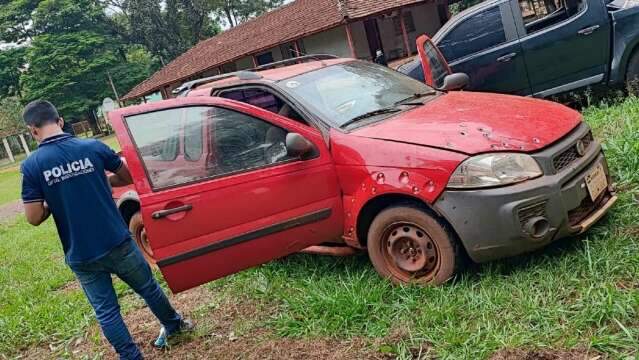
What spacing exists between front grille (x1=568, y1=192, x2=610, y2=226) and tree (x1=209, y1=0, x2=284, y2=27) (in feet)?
147

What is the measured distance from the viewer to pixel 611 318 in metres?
2.61

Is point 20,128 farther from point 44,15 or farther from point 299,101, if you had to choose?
point 299,101

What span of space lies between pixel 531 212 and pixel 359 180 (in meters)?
1.04

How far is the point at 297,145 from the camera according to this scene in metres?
3.32

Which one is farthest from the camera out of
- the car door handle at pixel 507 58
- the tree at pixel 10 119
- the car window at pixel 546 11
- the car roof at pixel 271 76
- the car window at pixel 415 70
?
the tree at pixel 10 119

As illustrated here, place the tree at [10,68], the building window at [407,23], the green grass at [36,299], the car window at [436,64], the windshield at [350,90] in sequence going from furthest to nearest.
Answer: the tree at [10,68] < the building window at [407,23] < the car window at [436,64] < the green grass at [36,299] < the windshield at [350,90]

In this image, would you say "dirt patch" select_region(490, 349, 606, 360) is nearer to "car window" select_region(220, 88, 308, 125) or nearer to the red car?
the red car

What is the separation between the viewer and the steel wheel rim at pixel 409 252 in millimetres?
3266

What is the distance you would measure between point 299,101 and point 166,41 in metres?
44.9

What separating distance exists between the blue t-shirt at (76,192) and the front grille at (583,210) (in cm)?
267

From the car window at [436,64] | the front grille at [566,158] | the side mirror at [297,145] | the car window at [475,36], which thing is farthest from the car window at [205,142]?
the car window at [475,36]

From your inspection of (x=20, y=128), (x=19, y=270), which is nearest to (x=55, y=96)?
(x=20, y=128)

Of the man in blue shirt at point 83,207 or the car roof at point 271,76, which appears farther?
the car roof at point 271,76

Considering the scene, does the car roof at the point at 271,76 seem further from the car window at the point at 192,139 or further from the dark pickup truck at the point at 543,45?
the dark pickup truck at the point at 543,45
